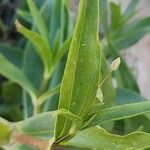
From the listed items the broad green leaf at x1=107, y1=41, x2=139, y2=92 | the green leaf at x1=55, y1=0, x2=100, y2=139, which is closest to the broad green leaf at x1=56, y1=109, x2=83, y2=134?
the green leaf at x1=55, y1=0, x2=100, y2=139

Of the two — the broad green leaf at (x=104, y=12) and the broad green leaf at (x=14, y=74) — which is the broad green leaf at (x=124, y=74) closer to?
the broad green leaf at (x=104, y=12)

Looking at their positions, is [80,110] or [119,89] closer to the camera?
[80,110]

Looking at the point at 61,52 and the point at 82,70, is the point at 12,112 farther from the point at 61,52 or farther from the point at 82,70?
the point at 82,70

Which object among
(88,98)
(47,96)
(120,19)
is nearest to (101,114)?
(88,98)

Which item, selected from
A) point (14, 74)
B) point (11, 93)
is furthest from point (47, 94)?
point (11, 93)

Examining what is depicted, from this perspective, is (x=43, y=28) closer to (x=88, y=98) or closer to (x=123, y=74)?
(x=123, y=74)

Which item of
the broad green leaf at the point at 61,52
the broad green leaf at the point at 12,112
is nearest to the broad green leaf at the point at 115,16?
the broad green leaf at the point at 61,52

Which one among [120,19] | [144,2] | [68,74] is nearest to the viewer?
[68,74]
